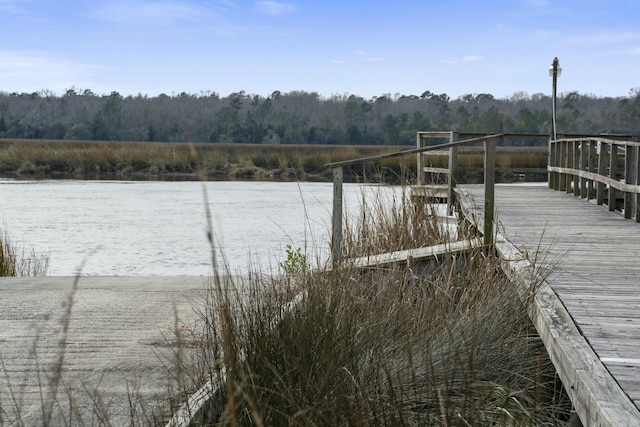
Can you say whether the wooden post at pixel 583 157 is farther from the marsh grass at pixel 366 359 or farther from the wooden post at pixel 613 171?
A: the marsh grass at pixel 366 359

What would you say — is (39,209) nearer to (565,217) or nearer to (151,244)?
(151,244)

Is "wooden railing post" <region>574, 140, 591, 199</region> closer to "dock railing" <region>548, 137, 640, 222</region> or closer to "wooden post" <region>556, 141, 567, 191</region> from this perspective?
"dock railing" <region>548, 137, 640, 222</region>

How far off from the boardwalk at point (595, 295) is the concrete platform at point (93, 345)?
157cm

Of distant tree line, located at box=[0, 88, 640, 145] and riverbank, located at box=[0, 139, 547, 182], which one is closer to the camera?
riverbank, located at box=[0, 139, 547, 182]

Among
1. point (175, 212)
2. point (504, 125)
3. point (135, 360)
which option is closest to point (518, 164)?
point (175, 212)

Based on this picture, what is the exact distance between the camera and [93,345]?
4918 millimetres

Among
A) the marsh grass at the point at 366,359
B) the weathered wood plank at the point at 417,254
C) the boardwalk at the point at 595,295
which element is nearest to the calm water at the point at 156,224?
the weathered wood plank at the point at 417,254

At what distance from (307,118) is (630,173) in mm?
83728

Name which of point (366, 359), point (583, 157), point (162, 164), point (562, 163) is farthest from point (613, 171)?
point (162, 164)

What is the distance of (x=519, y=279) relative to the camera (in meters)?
5.03

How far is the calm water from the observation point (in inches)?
460

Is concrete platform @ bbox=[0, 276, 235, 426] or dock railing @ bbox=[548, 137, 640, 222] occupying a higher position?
dock railing @ bbox=[548, 137, 640, 222]

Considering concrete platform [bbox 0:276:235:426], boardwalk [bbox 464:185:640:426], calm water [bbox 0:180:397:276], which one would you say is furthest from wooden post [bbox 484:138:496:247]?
concrete platform [bbox 0:276:235:426]

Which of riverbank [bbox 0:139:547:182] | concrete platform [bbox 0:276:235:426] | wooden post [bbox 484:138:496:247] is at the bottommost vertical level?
riverbank [bbox 0:139:547:182]
